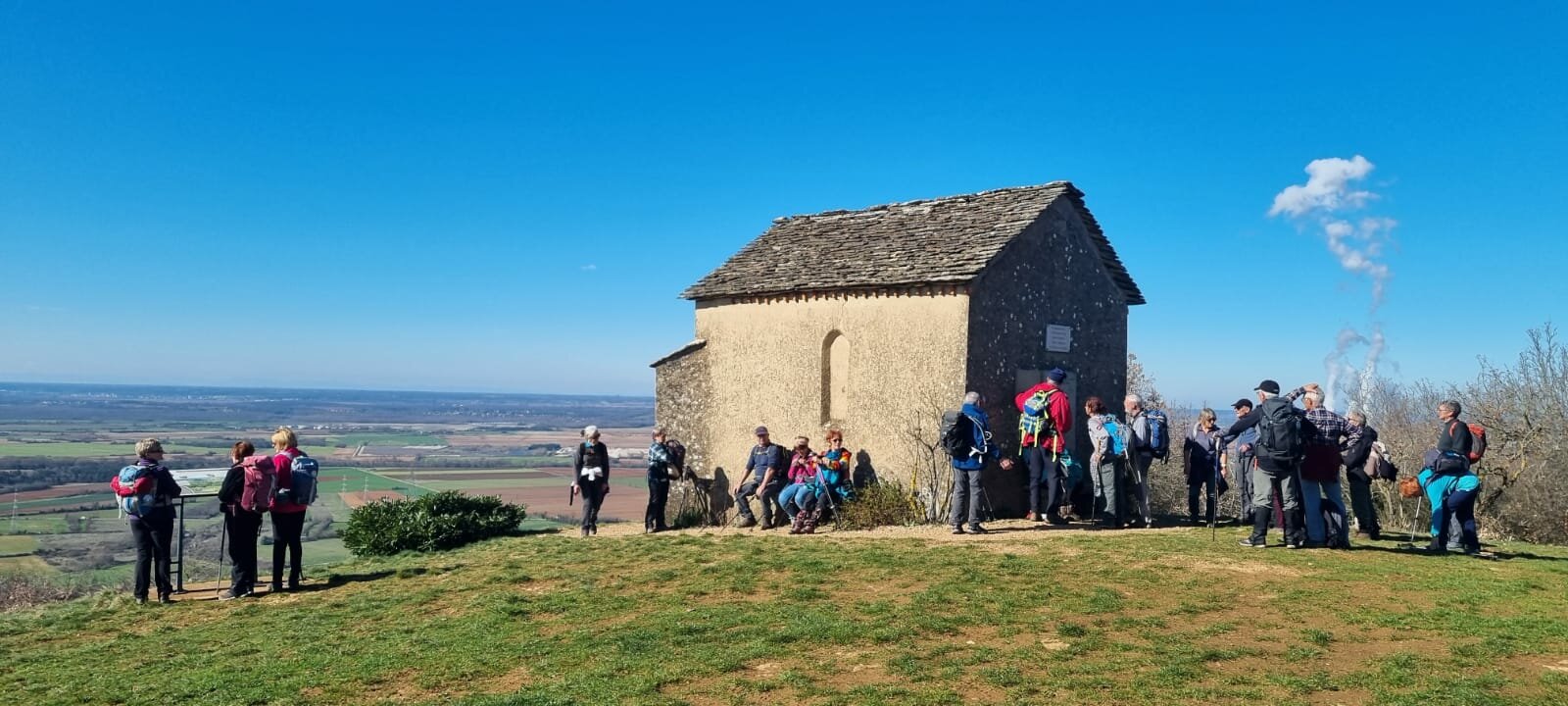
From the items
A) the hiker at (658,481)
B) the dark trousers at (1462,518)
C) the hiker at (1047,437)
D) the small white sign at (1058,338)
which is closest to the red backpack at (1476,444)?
the dark trousers at (1462,518)

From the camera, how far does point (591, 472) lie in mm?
14812

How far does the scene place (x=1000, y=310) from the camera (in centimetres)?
1459

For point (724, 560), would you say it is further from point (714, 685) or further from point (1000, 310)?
point (1000, 310)

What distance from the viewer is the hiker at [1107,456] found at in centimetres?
1269

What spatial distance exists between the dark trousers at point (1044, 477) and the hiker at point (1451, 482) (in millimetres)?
4231

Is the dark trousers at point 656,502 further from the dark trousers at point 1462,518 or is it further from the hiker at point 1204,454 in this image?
the dark trousers at point 1462,518

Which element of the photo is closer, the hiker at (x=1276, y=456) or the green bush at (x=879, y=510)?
the hiker at (x=1276, y=456)

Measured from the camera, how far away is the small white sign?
603 inches

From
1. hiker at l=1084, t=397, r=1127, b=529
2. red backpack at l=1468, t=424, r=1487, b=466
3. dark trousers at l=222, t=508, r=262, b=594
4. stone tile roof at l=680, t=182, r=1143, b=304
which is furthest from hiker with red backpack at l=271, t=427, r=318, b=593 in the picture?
red backpack at l=1468, t=424, r=1487, b=466

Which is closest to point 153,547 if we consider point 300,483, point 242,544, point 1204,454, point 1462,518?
point 242,544

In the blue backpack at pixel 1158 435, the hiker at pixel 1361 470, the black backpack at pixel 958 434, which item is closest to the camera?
the hiker at pixel 1361 470

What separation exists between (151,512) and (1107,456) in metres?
11.9

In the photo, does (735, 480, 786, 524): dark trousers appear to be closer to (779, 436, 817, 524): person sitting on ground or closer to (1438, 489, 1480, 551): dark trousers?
(779, 436, 817, 524): person sitting on ground

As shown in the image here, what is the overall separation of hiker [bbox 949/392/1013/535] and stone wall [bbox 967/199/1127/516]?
164cm
